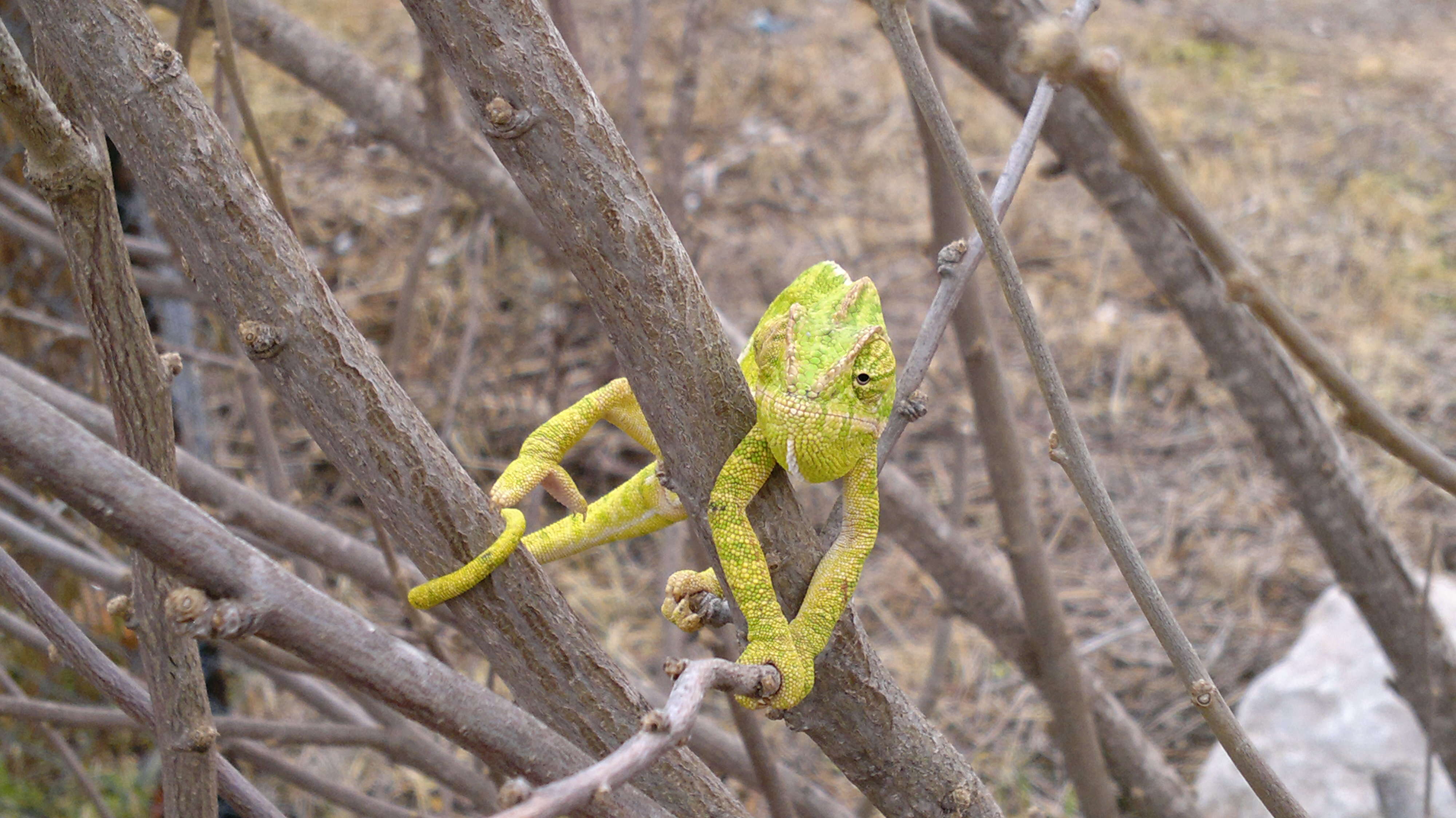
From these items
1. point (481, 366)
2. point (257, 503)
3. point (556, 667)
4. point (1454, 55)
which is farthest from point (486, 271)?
point (1454, 55)

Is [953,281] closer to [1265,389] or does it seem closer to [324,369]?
[324,369]

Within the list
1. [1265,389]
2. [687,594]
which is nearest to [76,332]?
[687,594]

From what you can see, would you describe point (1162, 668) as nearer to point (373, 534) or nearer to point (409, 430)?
point (373, 534)

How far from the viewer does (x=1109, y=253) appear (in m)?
3.97

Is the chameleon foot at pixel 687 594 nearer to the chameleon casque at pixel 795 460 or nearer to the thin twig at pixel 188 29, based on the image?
the chameleon casque at pixel 795 460

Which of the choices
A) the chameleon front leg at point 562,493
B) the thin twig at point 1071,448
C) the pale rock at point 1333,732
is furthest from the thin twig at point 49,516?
the pale rock at point 1333,732

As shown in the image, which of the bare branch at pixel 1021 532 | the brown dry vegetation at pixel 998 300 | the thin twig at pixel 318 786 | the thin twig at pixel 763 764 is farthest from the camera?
the brown dry vegetation at pixel 998 300

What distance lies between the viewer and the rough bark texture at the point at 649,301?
2.14 ft

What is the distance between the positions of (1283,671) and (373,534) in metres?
2.24

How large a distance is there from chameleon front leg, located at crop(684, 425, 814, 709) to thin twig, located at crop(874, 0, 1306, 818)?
21cm

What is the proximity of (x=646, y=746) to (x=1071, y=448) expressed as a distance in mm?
338

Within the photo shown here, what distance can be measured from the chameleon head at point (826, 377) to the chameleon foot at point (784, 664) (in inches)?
5.1

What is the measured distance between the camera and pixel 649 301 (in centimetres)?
69

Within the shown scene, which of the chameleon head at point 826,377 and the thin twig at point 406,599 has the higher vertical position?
the chameleon head at point 826,377
